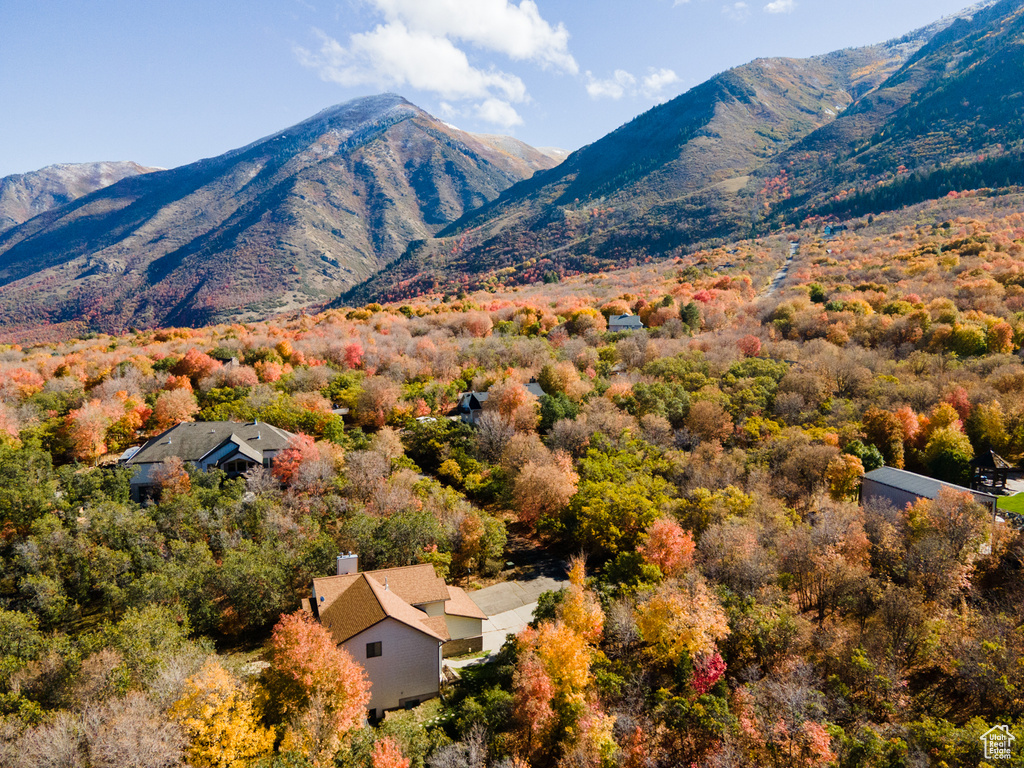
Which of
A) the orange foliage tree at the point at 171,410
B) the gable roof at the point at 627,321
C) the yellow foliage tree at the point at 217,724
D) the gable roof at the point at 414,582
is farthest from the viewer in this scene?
the gable roof at the point at 627,321

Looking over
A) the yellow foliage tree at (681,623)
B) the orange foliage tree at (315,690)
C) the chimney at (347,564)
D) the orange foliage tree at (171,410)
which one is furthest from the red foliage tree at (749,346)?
the orange foliage tree at (171,410)

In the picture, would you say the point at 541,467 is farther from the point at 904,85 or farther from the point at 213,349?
the point at 904,85

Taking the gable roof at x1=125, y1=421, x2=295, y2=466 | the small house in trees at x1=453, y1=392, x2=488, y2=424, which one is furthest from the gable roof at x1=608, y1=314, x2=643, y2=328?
the gable roof at x1=125, y1=421, x2=295, y2=466

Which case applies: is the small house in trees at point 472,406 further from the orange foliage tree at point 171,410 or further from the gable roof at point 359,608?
the orange foliage tree at point 171,410

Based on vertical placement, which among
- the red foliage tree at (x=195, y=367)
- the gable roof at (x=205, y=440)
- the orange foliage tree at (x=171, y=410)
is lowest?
the gable roof at (x=205, y=440)

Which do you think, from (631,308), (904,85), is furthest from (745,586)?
(904,85)

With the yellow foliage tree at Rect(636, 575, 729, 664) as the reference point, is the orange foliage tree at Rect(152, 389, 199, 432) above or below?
above

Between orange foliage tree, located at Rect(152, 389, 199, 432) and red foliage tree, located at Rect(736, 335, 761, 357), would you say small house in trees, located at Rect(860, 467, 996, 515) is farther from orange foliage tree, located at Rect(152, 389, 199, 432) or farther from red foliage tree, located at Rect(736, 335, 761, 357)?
orange foliage tree, located at Rect(152, 389, 199, 432)
